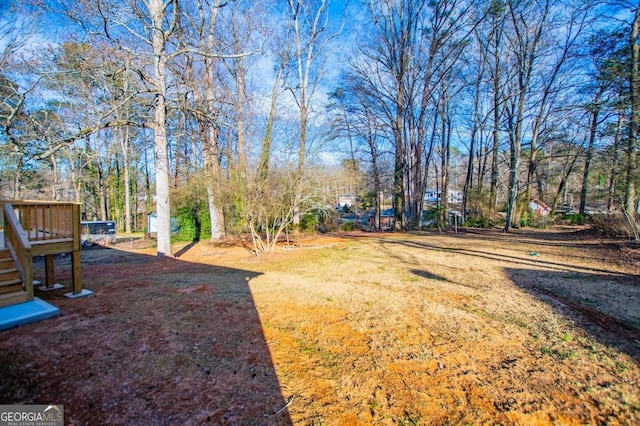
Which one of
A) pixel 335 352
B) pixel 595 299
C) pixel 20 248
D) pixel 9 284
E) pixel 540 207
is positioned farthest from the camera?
pixel 540 207

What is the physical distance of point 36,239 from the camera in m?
3.88

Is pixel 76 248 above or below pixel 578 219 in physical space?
above

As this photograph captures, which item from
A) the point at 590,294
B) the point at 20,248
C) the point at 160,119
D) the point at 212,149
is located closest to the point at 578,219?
the point at 590,294

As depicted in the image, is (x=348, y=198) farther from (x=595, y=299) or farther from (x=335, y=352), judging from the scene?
(x=335, y=352)

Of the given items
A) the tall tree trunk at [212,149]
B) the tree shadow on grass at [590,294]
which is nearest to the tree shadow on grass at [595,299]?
the tree shadow on grass at [590,294]

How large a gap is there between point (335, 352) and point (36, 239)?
14.3ft

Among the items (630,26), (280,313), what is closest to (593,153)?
(630,26)

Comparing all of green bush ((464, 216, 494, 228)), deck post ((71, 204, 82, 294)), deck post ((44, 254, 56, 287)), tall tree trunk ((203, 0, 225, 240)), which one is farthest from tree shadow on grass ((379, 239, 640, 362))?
green bush ((464, 216, 494, 228))

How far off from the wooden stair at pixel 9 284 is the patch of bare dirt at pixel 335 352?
430mm

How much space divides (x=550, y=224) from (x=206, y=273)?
2011 cm

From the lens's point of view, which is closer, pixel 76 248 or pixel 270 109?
pixel 76 248

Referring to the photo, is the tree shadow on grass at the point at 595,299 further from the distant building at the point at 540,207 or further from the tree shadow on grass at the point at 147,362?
the distant building at the point at 540,207

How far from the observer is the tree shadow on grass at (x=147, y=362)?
1.94m

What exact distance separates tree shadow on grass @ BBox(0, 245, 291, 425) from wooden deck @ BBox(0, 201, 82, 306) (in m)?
0.44
